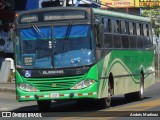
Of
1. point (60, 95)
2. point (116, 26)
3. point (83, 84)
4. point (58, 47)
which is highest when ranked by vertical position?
point (116, 26)

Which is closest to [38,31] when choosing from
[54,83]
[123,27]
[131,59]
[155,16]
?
[54,83]

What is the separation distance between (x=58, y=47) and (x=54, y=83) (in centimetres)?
111

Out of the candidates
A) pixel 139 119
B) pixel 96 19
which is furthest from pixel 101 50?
pixel 139 119

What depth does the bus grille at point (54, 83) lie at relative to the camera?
18.5m

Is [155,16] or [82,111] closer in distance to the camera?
[82,111]

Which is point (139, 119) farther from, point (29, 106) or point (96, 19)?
point (29, 106)

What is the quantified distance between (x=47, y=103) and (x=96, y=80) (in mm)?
2496

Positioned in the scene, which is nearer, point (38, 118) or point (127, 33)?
point (38, 118)

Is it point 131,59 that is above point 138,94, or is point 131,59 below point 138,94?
above

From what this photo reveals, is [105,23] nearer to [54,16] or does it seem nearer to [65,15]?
[65,15]

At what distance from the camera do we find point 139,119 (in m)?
16.1

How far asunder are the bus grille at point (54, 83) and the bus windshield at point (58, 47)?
1.31 feet

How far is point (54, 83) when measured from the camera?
18609mm

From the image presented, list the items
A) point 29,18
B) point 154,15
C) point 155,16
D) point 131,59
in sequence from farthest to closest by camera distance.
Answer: point 154,15 < point 155,16 < point 131,59 < point 29,18
